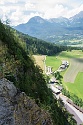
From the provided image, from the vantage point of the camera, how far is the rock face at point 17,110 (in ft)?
69.8

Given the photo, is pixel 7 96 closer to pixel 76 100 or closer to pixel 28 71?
pixel 28 71

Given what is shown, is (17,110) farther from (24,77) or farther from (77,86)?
(77,86)

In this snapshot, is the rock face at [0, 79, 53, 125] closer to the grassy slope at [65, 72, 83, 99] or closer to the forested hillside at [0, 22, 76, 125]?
the forested hillside at [0, 22, 76, 125]

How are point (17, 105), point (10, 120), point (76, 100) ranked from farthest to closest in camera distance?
point (76, 100) → point (17, 105) → point (10, 120)

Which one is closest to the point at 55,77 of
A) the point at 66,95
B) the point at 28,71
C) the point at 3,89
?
the point at 66,95

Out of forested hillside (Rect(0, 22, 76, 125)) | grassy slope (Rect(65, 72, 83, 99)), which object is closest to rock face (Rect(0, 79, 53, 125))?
forested hillside (Rect(0, 22, 76, 125))

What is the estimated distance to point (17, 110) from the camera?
22.1 metres

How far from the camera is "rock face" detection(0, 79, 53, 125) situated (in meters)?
21.3

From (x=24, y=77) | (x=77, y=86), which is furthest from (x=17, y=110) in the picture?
(x=77, y=86)

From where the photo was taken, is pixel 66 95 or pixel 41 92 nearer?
pixel 41 92

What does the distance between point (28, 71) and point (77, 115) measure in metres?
47.5

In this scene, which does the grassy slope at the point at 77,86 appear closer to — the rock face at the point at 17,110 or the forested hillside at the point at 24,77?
the forested hillside at the point at 24,77

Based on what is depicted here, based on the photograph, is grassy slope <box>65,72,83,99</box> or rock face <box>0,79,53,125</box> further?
grassy slope <box>65,72,83,99</box>

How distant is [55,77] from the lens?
553 ft
